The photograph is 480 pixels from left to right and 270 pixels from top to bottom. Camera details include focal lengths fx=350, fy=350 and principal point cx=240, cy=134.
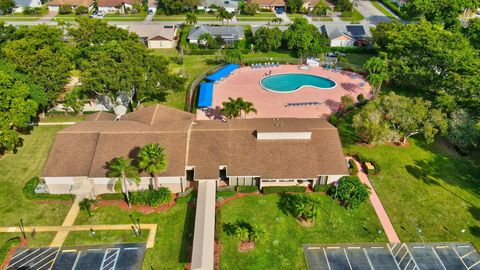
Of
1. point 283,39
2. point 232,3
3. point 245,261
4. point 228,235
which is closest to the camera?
point 245,261

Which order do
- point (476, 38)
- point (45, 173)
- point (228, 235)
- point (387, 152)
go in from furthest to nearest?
point (476, 38) → point (387, 152) → point (45, 173) → point (228, 235)

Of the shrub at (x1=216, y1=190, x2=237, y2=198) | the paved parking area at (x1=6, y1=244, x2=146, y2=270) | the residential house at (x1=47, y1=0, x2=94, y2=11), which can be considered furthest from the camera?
the residential house at (x1=47, y1=0, x2=94, y2=11)

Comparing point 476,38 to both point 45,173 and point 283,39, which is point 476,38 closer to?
point 283,39

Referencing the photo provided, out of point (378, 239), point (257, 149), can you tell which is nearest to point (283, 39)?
point (257, 149)

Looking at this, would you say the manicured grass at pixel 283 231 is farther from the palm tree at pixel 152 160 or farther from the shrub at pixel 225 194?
the palm tree at pixel 152 160

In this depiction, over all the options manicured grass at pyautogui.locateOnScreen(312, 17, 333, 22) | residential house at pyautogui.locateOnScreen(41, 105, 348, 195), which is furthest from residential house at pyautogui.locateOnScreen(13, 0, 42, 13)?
manicured grass at pyautogui.locateOnScreen(312, 17, 333, 22)

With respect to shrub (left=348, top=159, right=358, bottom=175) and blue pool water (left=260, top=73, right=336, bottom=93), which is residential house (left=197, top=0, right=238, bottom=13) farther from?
shrub (left=348, top=159, right=358, bottom=175)

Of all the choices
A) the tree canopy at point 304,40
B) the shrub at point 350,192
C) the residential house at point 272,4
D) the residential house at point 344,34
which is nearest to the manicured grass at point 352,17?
the residential house at point 344,34

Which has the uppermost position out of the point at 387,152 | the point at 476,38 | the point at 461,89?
the point at 476,38
